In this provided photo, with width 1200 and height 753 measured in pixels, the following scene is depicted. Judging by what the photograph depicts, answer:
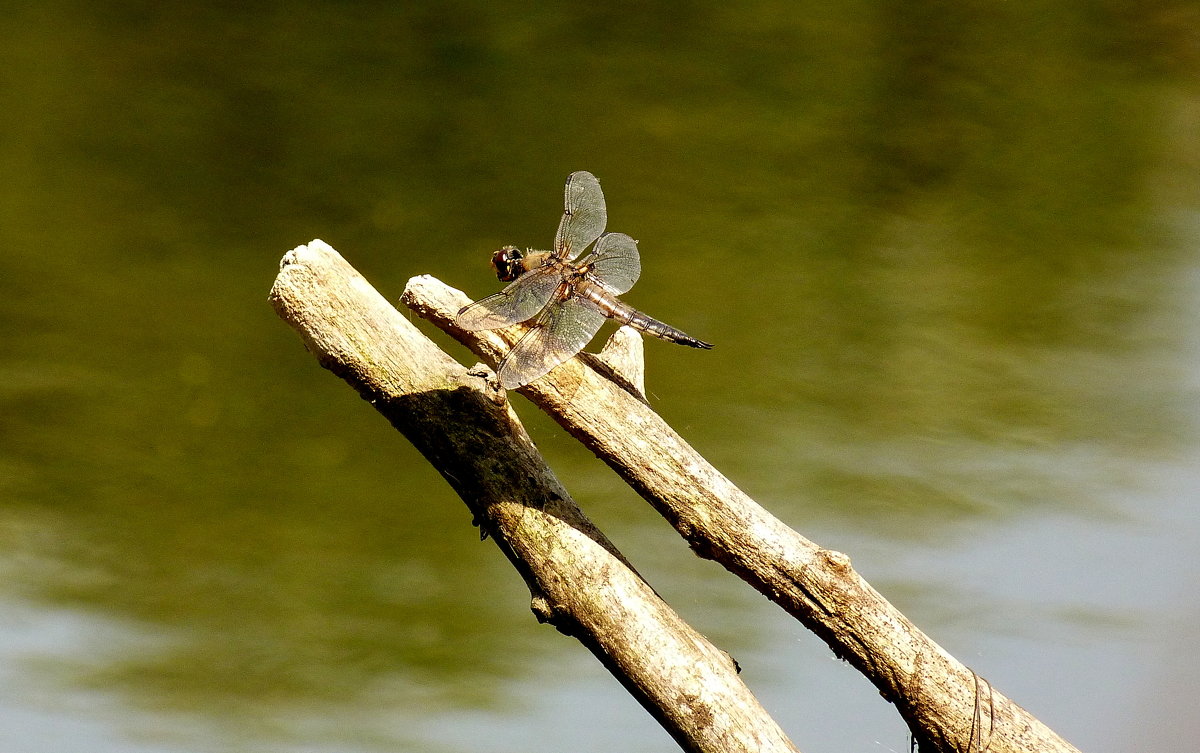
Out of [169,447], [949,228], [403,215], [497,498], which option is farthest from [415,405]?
→ [949,228]

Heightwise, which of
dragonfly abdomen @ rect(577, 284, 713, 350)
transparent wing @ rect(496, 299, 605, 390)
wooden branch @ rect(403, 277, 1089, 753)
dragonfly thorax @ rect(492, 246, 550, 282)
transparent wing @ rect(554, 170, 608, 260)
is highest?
transparent wing @ rect(554, 170, 608, 260)

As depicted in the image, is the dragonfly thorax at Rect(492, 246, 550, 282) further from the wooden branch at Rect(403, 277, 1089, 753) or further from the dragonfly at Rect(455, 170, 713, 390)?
the wooden branch at Rect(403, 277, 1089, 753)

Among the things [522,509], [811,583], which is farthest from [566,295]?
[811,583]

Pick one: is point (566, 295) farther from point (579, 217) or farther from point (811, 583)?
point (811, 583)

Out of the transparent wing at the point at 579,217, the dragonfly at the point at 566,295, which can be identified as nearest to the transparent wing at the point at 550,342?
the dragonfly at the point at 566,295

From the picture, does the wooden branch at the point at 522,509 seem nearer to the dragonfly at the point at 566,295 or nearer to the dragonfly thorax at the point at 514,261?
the dragonfly at the point at 566,295

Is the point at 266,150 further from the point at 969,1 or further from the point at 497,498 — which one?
the point at 969,1

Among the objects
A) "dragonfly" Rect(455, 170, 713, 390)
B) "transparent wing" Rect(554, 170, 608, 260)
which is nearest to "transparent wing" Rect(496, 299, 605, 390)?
"dragonfly" Rect(455, 170, 713, 390)
